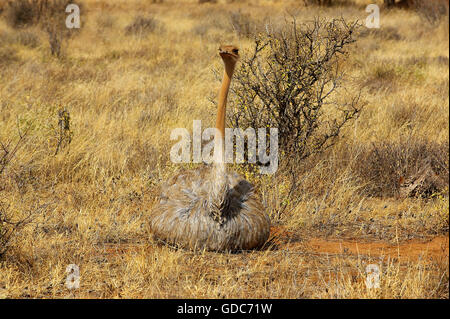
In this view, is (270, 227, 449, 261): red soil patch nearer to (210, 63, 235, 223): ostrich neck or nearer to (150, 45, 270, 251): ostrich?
→ (150, 45, 270, 251): ostrich

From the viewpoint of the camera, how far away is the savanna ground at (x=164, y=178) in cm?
433

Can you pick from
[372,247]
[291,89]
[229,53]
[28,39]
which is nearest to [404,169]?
[291,89]

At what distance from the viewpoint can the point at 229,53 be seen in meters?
4.47

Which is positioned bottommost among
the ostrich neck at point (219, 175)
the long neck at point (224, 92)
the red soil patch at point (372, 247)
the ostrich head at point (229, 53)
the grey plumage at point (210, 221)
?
the red soil patch at point (372, 247)

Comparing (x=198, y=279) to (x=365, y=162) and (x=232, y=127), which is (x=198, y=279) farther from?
(x=365, y=162)

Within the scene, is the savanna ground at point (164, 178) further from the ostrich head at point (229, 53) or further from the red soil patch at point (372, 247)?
the ostrich head at point (229, 53)

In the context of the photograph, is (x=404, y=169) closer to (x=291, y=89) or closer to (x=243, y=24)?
(x=291, y=89)

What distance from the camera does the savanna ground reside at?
433cm

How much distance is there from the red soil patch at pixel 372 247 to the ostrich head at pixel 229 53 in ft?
5.23

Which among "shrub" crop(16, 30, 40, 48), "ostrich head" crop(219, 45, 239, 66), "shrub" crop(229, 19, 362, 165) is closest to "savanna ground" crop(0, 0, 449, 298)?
"shrub" crop(229, 19, 362, 165)

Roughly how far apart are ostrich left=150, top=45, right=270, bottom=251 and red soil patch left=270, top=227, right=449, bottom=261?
0.39 metres

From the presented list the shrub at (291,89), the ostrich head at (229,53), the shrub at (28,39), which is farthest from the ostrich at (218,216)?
the shrub at (28,39)

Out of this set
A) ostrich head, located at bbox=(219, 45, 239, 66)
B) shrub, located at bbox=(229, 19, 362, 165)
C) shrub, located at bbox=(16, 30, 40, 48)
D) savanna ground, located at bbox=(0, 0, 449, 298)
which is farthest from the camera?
shrub, located at bbox=(16, 30, 40, 48)

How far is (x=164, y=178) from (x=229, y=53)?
2405mm
